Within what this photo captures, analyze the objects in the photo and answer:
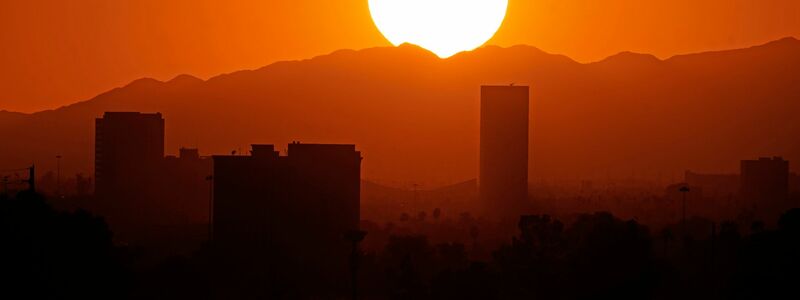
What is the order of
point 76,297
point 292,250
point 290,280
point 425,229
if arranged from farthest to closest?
1. point 425,229
2. point 292,250
3. point 290,280
4. point 76,297

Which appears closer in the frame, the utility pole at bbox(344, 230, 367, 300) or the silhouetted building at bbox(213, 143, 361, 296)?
the utility pole at bbox(344, 230, 367, 300)

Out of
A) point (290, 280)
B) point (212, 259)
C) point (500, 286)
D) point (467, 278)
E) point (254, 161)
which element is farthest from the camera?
point (254, 161)

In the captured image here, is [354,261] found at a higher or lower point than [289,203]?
lower

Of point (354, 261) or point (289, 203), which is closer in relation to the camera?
point (354, 261)

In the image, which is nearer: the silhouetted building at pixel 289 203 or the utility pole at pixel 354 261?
the utility pole at pixel 354 261

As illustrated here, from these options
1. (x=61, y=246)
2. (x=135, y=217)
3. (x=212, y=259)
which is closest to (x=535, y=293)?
(x=61, y=246)

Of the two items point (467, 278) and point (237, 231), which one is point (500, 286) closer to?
point (467, 278)

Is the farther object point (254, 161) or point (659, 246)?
point (254, 161)
